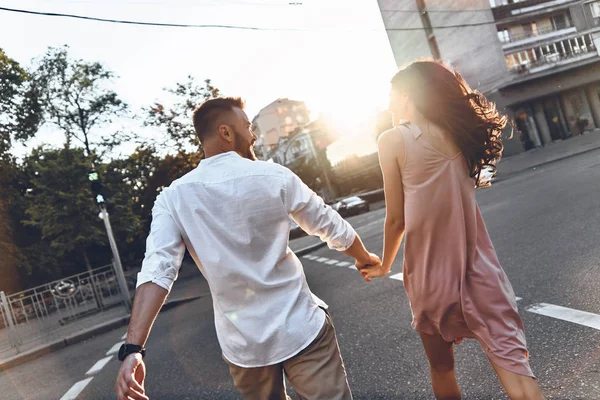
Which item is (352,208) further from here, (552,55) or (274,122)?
(274,122)

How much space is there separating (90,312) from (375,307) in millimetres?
10221

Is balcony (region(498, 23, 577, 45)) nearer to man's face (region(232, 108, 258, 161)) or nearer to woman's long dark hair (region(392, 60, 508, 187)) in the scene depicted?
woman's long dark hair (region(392, 60, 508, 187))

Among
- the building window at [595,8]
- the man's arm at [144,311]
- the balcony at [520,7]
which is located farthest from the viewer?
the building window at [595,8]

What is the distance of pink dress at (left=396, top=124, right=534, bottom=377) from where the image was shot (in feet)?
6.45

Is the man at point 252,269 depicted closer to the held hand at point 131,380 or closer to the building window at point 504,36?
the held hand at point 131,380

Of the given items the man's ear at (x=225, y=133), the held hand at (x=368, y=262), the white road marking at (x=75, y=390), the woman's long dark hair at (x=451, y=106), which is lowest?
the white road marking at (x=75, y=390)

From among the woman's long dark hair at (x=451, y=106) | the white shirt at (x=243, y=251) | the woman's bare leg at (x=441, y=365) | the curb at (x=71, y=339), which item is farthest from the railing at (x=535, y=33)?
the white shirt at (x=243, y=251)

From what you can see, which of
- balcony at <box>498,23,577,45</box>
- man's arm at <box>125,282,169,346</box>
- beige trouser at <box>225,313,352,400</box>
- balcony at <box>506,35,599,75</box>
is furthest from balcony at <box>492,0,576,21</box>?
man's arm at <box>125,282,169,346</box>

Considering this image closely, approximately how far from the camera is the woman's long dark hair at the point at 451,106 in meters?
2.02

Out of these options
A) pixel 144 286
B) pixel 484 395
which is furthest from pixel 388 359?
pixel 144 286

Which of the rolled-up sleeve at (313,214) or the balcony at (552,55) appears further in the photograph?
the balcony at (552,55)

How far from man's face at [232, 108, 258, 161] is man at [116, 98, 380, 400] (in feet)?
0.48

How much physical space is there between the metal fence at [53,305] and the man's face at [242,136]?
10612 millimetres

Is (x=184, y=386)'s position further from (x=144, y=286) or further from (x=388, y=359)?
(x=144, y=286)
